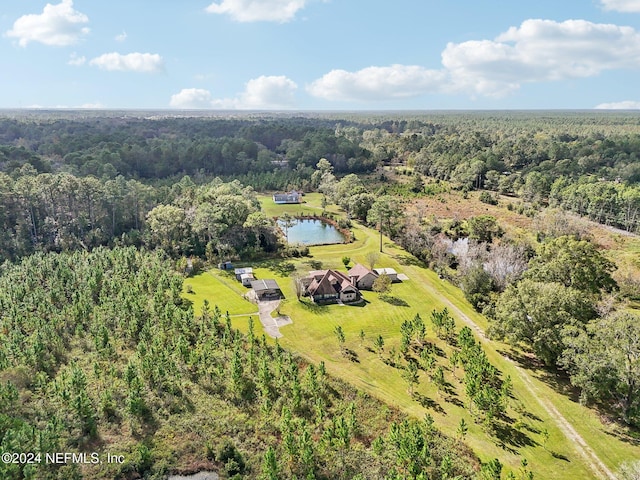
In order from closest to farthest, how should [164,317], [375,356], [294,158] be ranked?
[375,356], [164,317], [294,158]

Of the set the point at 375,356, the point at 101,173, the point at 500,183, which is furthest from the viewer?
the point at 500,183

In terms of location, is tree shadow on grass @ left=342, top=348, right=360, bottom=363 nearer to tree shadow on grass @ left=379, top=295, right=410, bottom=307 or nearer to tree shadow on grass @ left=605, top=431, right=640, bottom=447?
tree shadow on grass @ left=379, top=295, right=410, bottom=307

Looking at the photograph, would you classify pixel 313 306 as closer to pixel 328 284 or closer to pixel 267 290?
pixel 328 284

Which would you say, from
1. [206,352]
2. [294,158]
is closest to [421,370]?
[206,352]

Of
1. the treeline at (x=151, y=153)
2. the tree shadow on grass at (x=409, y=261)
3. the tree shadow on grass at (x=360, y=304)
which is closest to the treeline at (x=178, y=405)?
the tree shadow on grass at (x=360, y=304)

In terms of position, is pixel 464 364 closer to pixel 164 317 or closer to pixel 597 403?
pixel 597 403

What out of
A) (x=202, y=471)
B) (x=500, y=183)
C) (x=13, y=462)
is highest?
(x=500, y=183)

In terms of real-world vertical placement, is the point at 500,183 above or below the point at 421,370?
above
